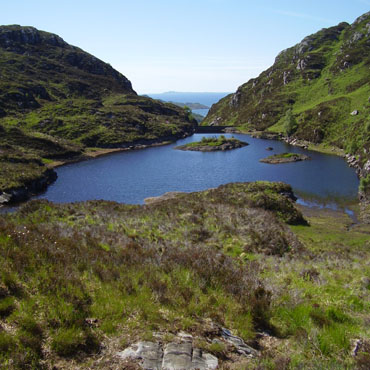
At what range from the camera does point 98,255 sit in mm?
11289

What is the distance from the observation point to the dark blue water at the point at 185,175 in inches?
2714

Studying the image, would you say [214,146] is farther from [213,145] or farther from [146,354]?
[146,354]

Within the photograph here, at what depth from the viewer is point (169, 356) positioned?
6.06 metres

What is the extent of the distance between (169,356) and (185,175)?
82.6 meters

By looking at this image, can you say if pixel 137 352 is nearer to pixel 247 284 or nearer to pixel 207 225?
pixel 247 284

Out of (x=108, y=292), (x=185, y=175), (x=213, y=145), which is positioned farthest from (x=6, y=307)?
(x=213, y=145)

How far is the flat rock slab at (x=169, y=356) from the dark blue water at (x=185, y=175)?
57.2 meters

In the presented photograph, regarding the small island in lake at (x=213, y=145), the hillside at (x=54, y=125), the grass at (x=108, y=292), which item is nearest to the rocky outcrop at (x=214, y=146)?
the small island in lake at (x=213, y=145)

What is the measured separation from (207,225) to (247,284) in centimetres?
1332

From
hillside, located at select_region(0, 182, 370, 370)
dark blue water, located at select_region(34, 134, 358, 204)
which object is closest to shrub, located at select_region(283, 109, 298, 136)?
dark blue water, located at select_region(34, 134, 358, 204)

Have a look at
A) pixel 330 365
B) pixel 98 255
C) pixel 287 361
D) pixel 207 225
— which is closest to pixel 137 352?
pixel 287 361

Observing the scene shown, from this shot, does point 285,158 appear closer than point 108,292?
No

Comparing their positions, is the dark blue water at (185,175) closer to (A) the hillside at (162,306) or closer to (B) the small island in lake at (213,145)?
(B) the small island in lake at (213,145)

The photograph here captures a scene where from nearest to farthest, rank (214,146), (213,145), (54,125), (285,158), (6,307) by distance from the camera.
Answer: (6,307), (285,158), (214,146), (213,145), (54,125)
